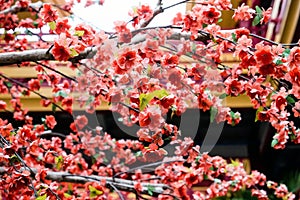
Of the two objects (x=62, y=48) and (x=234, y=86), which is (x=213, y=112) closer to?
(x=234, y=86)

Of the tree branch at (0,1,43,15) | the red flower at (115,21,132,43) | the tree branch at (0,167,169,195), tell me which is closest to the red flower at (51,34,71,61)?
the red flower at (115,21,132,43)

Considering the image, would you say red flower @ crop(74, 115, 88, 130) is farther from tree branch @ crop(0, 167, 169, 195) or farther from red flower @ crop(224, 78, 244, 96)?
red flower @ crop(224, 78, 244, 96)

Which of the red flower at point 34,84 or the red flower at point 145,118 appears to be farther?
the red flower at point 34,84

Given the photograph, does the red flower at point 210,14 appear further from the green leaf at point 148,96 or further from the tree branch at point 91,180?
the tree branch at point 91,180

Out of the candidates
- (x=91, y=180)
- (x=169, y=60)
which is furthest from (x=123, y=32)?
(x=91, y=180)

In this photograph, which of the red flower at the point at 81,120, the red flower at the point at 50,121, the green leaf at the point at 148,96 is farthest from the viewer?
the red flower at the point at 81,120

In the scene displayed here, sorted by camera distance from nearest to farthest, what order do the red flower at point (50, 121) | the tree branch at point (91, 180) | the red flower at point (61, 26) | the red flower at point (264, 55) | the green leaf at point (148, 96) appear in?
the green leaf at point (148, 96)
the red flower at point (264, 55)
the red flower at point (61, 26)
the tree branch at point (91, 180)
the red flower at point (50, 121)

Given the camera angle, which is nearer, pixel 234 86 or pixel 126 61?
pixel 126 61

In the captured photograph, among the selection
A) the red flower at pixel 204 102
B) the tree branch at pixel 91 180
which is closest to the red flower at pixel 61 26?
the red flower at pixel 204 102

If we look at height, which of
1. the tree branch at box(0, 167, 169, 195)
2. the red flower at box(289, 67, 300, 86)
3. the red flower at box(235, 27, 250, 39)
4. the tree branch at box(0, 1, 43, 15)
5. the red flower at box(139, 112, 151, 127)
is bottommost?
the tree branch at box(0, 167, 169, 195)

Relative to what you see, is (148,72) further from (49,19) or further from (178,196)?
(178,196)

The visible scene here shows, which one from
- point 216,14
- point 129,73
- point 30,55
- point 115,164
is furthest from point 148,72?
point 115,164

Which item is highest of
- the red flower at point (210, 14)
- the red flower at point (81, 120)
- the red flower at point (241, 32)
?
the red flower at point (210, 14)

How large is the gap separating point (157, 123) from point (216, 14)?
522 millimetres
